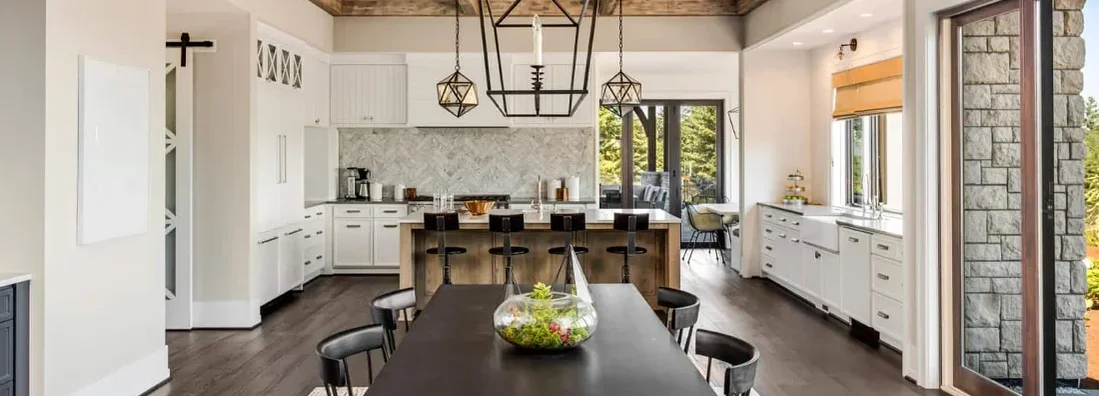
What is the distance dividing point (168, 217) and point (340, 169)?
2973mm

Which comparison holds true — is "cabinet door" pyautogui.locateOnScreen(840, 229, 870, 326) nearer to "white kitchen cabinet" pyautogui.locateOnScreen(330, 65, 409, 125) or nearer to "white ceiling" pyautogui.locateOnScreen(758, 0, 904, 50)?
"white ceiling" pyautogui.locateOnScreen(758, 0, 904, 50)

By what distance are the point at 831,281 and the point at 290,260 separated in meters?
4.98

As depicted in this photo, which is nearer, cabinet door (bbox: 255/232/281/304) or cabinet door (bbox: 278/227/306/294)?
cabinet door (bbox: 255/232/281/304)

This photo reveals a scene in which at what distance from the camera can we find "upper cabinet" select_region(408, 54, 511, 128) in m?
7.70

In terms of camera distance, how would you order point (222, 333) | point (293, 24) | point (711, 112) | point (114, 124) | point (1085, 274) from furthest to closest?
point (711, 112) < point (293, 24) < point (222, 333) < point (114, 124) < point (1085, 274)

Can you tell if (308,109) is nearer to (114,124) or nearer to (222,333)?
(222,333)

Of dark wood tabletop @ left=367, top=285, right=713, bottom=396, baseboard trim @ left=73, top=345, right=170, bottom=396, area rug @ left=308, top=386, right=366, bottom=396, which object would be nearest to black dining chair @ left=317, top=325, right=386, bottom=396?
dark wood tabletop @ left=367, top=285, right=713, bottom=396

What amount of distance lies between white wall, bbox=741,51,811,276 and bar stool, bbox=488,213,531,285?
3125 mm

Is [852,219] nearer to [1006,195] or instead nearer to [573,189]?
[1006,195]

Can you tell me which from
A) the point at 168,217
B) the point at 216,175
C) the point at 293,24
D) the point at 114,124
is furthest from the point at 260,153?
the point at 114,124

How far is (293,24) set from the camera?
6285mm

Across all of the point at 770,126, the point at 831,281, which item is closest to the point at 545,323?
the point at 831,281

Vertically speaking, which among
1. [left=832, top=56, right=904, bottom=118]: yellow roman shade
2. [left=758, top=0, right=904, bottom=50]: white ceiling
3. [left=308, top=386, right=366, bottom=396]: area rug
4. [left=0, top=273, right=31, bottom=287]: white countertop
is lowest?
[left=308, top=386, right=366, bottom=396]: area rug

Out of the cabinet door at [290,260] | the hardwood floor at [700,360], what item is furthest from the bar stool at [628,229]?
the cabinet door at [290,260]
